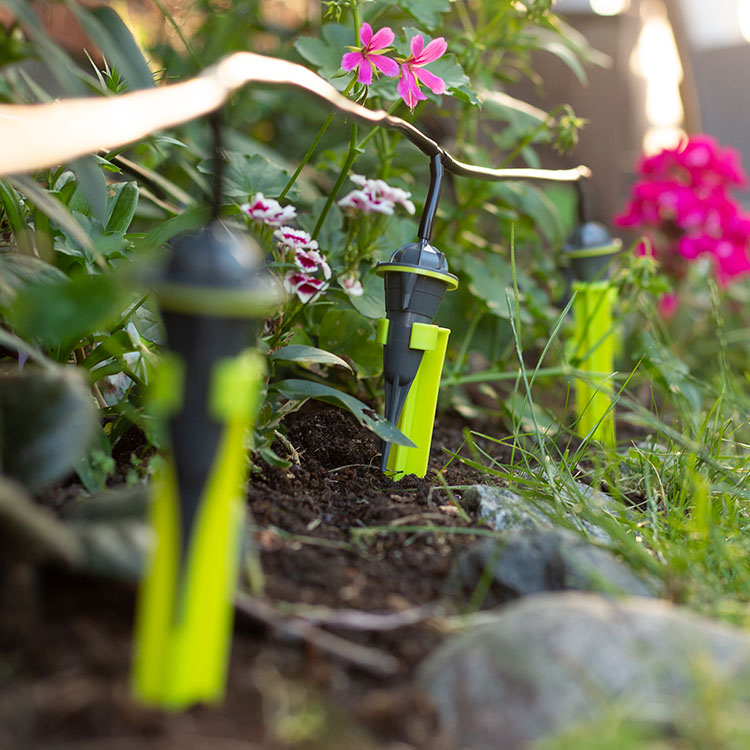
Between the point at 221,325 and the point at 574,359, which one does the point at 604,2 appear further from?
the point at 221,325

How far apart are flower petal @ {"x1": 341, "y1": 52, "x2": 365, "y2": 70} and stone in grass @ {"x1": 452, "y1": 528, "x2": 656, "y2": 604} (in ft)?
2.35

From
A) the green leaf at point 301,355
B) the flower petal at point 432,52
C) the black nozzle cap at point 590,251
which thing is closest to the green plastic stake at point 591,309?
the black nozzle cap at point 590,251

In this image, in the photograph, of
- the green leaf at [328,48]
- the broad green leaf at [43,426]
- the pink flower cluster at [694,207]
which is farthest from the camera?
the pink flower cluster at [694,207]

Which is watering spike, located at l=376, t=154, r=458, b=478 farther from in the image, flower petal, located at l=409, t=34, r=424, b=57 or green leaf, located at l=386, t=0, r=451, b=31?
green leaf, located at l=386, t=0, r=451, b=31

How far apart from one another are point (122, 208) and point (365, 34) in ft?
1.44

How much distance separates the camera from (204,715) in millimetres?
524

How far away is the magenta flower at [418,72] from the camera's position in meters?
1.13

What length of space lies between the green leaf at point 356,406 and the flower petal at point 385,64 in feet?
1.59

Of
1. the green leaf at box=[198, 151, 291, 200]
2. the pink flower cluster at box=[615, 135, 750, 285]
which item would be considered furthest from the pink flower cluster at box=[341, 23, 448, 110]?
the pink flower cluster at box=[615, 135, 750, 285]

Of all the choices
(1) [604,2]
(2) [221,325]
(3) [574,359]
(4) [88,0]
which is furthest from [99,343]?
(1) [604,2]

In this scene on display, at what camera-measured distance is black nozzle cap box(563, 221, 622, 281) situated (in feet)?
5.15

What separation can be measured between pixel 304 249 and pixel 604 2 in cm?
297

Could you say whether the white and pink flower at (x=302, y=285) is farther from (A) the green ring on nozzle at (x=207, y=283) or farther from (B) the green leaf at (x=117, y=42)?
(A) the green ring on nozzle at (x=207, y=283)

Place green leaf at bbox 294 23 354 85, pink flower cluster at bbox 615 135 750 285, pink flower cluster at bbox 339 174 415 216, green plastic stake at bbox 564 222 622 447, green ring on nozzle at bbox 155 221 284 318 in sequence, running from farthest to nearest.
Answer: pink flower cluster at bbox 615 135 750 285
green plastic stake at bbox 564 222 622 447
green leaf at bbox 294 23 354 85
pink flower cluster at bbox 339 174 415 216
green ring on nozzle at bbox 155 221 284 318
